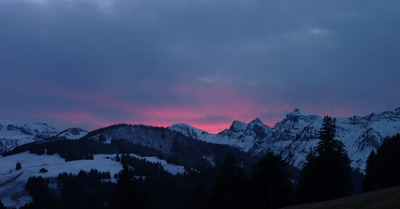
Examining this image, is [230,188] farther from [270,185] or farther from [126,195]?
[126,195]

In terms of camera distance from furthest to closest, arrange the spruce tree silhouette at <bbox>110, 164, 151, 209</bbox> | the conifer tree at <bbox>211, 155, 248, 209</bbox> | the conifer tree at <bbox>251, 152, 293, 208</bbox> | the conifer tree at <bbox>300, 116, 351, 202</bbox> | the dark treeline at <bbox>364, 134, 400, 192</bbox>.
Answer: the dark treeline at <bbox>364, 134, 400, 192</bbox>
the conifer tree at <bbox>211, 155, 248, 209</bbox>
the conifer tree at <bbox>251, 152, 293, 208</bbox>
the spruce tree silhouette at <bbox>110, 164, 151, 209</bbox>
the conifer tree at <bbox>300, 116, 351, 202</bbox>

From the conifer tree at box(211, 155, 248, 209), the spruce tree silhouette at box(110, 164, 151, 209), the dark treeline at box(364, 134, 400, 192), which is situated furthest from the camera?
the dark treeline at box(364, 134, 400, 192)

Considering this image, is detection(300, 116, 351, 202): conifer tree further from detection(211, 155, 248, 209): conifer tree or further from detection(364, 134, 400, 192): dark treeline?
detection(364, 134, 400, 192): dark treeline

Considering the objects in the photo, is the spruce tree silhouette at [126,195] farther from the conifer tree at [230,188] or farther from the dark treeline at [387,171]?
the dark treeline at [387,171]

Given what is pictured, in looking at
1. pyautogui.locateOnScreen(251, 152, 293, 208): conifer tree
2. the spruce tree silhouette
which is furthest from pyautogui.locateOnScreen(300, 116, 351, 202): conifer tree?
the spruce tree silhouette

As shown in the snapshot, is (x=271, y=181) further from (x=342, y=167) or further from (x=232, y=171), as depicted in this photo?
(x=342, y=167)

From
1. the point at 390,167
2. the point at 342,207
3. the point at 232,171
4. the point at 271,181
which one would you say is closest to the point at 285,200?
the point at 271,181

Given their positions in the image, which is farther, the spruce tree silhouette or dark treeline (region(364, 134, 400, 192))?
dark treeline (region(364, 134, 400, 192))

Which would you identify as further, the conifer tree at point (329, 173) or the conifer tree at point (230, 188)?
the conifer tree at point (230, 188)

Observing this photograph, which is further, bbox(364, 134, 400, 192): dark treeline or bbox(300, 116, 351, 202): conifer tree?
bbox(364, 134, 400, 192): dark treeline

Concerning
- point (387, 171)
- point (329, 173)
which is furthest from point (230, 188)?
point (387, 171)

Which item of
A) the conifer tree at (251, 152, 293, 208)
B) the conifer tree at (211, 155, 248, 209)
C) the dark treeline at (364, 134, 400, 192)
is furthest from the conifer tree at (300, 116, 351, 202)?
the dark treeline at (364, 134, 400, 192)

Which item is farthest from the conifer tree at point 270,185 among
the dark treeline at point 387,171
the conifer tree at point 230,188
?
the dark treeline at point 387,171

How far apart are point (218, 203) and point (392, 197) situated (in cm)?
3982
